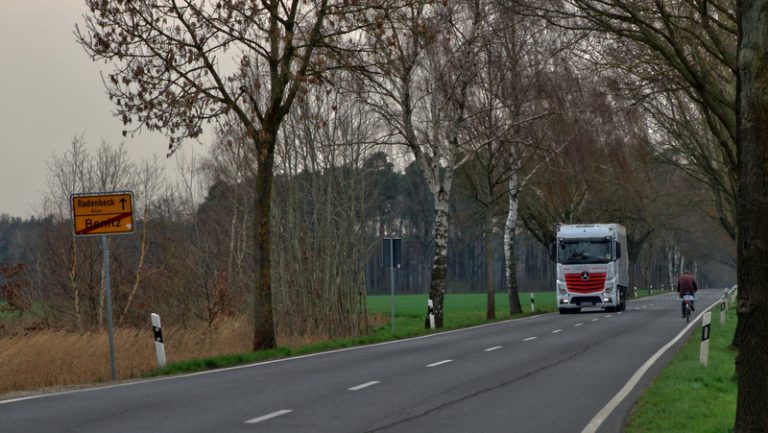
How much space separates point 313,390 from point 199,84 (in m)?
Result: 10.1

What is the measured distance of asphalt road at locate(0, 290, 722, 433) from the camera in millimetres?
11086

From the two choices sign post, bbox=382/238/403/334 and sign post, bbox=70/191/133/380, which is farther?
sign post, bbox=382/238/403/334

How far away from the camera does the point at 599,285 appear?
48.1 metres

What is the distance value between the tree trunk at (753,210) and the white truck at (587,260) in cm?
3810

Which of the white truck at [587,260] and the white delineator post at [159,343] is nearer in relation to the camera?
the white delineator post at [159,343]

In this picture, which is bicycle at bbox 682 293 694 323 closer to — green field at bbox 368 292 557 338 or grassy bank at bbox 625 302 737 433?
green field at bbox 368 292 557 338

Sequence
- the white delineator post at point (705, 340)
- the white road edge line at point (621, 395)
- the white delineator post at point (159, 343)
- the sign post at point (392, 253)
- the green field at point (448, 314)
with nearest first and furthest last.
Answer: the white road edge line at point (621, 395)
the white delineator post at point (705, 340)
the white delineator post at point (159, 343)
the sign post at point (392, 253)
the green field at point (448, 314)

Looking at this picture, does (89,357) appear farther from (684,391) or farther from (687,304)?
(687,304)

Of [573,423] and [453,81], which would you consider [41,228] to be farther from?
→ [573,423]

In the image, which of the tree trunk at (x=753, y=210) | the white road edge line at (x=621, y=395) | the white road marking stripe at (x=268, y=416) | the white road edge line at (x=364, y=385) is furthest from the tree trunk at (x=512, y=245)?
the tree trunk at (x=753, y=210)

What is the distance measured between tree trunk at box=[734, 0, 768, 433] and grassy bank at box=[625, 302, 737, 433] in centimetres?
157

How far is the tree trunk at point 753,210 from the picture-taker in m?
8.98

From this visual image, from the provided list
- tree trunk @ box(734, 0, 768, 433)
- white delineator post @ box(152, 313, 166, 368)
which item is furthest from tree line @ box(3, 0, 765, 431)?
white delineator post @ box(152, 313, 166, 368)

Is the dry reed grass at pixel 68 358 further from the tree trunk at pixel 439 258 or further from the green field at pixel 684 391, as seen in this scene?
the tree trunk at pixel 439 258
